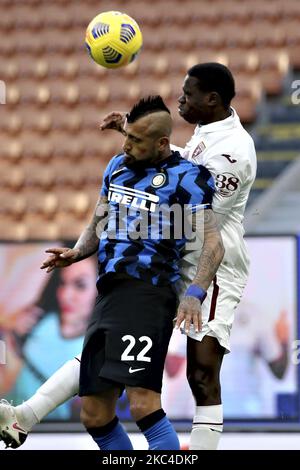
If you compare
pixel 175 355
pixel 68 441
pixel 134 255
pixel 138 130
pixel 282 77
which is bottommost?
pixel 68 441

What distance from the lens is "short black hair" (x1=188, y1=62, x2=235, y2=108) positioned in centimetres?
449

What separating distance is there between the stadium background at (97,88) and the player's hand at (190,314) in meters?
5.98

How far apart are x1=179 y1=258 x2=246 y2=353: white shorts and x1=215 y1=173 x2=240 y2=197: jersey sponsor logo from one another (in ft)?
1.12

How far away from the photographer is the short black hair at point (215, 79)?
4.49 metres

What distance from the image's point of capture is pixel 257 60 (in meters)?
11.9

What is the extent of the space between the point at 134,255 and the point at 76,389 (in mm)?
719

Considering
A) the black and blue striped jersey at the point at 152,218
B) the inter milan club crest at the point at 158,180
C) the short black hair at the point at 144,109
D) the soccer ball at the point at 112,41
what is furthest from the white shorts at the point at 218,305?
the soccer ball at the point at 112,41

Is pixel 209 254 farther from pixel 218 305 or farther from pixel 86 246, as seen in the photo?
pixel 86 246

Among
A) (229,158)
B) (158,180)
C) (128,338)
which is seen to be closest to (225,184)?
(229,158)

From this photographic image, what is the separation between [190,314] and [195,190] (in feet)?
1.77

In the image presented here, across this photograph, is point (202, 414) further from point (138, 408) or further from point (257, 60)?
point (257, 60)

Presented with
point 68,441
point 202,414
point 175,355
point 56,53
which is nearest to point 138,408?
point 202,414

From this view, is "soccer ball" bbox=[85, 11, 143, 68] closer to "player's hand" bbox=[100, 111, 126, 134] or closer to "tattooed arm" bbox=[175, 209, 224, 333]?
"player's hand" bbox=[100, 111, 126, 134]

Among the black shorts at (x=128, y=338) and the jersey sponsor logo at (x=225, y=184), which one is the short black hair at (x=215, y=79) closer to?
the jersey sponsor logo at (x=225, y=184)
